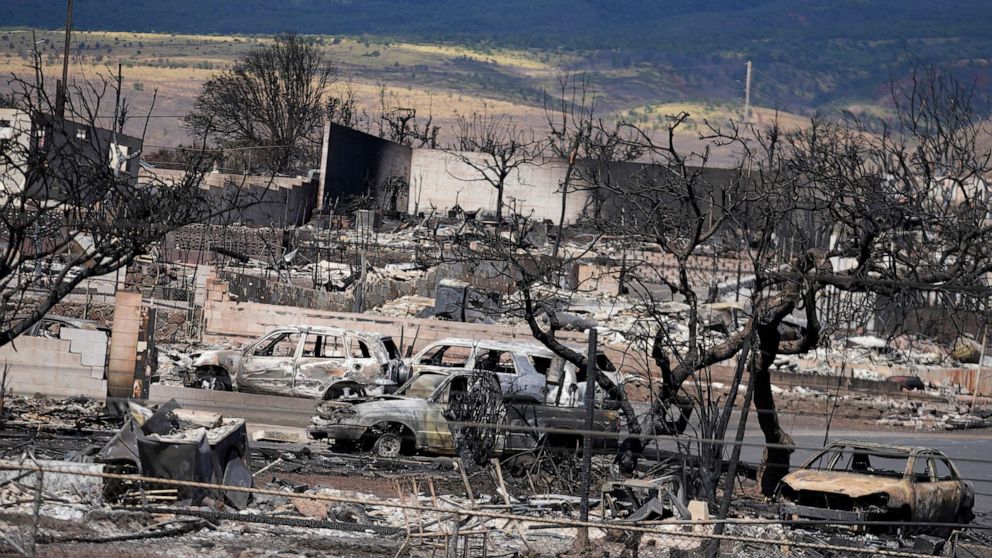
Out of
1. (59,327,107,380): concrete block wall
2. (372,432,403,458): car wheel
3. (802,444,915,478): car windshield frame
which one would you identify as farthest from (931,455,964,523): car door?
(59,327,107,380): concrete block wall

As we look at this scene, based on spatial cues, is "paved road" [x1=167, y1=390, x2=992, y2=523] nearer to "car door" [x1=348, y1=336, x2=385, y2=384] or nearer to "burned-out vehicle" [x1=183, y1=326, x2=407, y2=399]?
"burned-out vehicle" [x1=183, y1=326, x2=407, y2=399]

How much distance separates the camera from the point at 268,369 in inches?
835

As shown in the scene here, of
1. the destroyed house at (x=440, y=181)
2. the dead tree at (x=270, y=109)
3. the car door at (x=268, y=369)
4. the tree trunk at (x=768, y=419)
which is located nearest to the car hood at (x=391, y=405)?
the car door at (x=268, y=369)

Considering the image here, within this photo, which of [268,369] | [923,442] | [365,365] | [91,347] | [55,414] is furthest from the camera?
[923,442]

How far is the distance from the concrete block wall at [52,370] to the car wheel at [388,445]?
204 inches

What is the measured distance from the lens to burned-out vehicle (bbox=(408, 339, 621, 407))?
62.2 feet

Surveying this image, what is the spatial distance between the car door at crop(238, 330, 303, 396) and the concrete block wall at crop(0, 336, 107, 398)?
95.1 inches

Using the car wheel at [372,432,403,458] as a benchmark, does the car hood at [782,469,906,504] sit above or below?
above

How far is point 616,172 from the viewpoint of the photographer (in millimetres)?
56062

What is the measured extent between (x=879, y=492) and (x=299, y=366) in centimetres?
1048

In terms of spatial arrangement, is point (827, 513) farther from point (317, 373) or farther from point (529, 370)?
point (317, 373)

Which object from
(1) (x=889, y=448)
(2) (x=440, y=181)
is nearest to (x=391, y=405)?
(1) (x=889, y=448)

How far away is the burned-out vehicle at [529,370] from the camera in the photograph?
747 inches

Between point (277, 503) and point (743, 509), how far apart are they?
5739 mm
